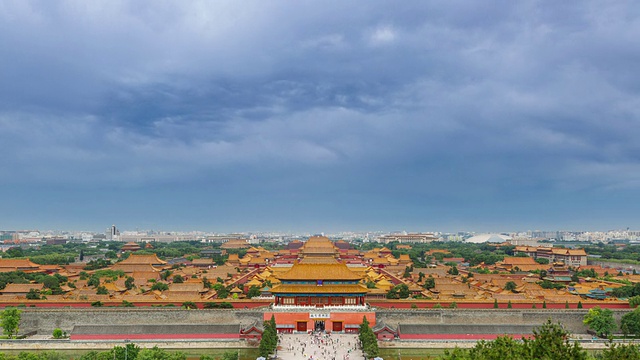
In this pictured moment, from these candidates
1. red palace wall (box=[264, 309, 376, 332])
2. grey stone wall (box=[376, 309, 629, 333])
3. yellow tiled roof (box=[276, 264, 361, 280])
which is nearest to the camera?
red palace wall (box=[264, 309, 376, 332])

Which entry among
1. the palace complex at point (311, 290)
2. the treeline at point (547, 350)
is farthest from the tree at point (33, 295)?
the treeline at point (547, 350)

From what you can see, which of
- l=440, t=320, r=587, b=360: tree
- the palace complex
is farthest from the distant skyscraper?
l=440, t=320, r=587, b=360: tree

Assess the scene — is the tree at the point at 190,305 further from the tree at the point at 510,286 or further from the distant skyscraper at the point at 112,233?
the distant skyscraper at the point at 112,233

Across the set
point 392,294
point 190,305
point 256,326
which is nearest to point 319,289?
point 256,326

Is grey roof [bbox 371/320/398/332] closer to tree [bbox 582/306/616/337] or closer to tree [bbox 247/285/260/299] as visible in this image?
tree [bbox 247/285/260/299]

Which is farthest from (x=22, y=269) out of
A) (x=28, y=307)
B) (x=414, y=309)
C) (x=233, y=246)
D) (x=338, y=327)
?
(x=233, y=246)

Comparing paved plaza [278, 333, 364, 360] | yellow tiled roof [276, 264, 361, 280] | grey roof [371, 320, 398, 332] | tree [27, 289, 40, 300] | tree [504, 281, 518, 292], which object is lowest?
paved plaza [278, 333, 364, 360]

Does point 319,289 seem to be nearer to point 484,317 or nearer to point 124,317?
point 484,317
